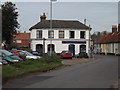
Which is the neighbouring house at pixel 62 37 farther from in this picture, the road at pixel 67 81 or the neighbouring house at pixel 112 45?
the road at pixel 67 81

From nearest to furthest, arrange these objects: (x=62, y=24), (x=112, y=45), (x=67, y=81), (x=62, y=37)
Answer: (x=67, y=81) < (x=62, y=37) < (x=62, y=24) < (x=112, y=45)

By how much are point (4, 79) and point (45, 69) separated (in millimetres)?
8016

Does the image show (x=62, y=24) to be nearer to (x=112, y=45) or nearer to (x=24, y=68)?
(x=112, y=45)

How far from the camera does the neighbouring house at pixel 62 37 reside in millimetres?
57469

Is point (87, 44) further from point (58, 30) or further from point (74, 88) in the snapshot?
point (74, 88)

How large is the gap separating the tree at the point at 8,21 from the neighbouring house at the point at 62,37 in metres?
8.46

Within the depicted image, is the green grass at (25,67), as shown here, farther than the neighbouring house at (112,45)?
No

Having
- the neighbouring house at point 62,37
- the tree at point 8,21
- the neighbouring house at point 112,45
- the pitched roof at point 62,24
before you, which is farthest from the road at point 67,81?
the neighbouring house at point 112,45

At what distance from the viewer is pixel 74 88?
12273mm

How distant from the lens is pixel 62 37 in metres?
57.9

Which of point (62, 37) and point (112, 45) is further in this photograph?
point (112, 45)

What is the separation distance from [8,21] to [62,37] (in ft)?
46.8

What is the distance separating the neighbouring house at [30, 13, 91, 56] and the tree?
846cm

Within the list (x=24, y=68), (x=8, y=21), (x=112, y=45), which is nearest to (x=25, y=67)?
(x=24, y=68)
